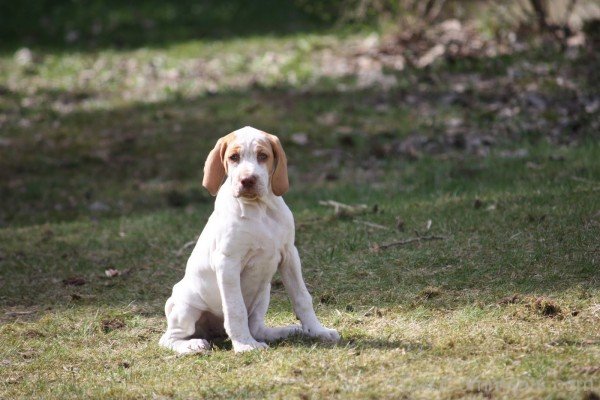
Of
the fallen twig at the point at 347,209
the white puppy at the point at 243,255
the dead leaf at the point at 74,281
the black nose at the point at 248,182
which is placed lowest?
the dead leaf at the point at 74,281

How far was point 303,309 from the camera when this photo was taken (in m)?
5.01

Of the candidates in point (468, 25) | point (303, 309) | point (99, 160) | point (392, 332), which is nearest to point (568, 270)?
point (392, 332)

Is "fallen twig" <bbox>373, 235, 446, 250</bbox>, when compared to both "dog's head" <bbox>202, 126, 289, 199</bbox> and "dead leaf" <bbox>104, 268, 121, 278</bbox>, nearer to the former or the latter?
"dead leaf" <bbox>104, 268, 121, 278</bbox>

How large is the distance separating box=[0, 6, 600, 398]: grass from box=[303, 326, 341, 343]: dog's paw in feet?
0.24

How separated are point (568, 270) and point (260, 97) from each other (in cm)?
715

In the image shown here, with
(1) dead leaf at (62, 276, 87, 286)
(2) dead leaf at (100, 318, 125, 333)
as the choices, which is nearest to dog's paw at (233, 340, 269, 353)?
(2) dead leaf at (100, 318, 125, 333)

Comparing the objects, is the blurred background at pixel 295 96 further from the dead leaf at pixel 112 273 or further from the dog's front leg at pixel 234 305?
the dog's front leg at pixel 234 305

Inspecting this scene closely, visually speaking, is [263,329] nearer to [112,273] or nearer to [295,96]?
[112,273]

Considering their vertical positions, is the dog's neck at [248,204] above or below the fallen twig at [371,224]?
above

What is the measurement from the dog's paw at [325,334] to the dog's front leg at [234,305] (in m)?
0.26

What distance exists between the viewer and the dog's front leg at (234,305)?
4797mm

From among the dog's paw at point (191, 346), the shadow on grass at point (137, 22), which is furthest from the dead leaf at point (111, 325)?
the shadow on grass at point (137, 22)

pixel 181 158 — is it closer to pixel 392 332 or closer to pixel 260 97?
pixel 260 97

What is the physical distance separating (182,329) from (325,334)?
0.77 m
